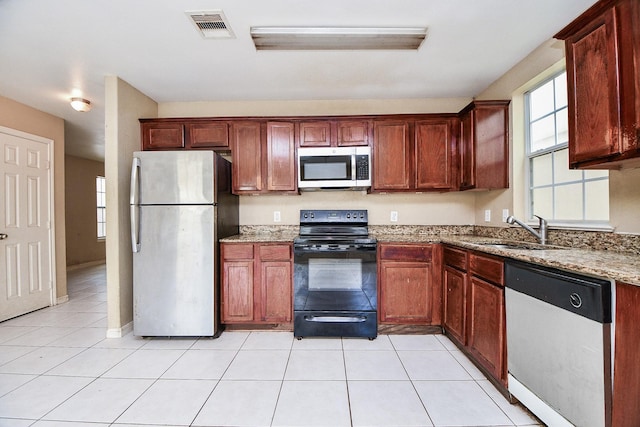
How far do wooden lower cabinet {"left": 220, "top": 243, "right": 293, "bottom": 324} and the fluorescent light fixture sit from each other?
170 cm

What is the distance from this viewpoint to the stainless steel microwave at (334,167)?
294 cm

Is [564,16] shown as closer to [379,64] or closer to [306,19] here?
[379,64]

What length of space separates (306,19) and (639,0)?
1710 millimetres

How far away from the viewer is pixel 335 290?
2.69m

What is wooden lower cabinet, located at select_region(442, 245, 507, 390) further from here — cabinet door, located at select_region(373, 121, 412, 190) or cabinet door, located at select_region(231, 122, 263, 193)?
cabinet door, located at select_region(231, 122, 263, 193)

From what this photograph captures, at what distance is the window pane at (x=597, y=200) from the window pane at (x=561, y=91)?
64 centimetres

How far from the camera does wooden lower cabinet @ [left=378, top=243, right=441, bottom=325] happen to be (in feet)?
8.83

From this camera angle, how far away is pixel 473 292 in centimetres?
214

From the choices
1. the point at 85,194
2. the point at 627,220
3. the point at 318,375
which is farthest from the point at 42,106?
the point at 627,220

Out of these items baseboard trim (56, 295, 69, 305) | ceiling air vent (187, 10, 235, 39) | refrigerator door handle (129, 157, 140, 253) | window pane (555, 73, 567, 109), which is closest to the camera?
ceiling air vent (187, 10, 235, 39)

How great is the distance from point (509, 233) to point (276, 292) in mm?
2215

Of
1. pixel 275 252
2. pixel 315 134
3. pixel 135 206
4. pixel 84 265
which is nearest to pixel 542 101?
pixel 315 134

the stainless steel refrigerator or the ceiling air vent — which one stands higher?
the ceiling air vent

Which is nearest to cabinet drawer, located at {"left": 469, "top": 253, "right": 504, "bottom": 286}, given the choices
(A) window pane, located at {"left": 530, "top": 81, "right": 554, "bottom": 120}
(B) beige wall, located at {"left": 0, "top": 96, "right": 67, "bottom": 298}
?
(A) window pane, located at {"left": 530, "top": 81, "right": 554, "bottom": 120}
